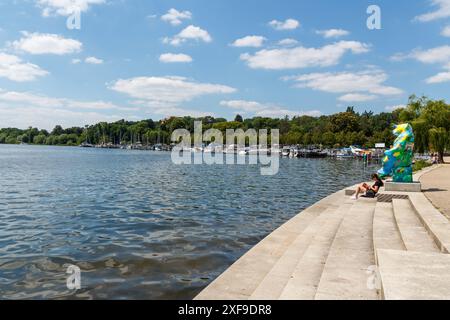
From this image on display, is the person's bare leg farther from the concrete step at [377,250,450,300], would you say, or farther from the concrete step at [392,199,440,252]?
the concrete step at [377,250,450,300]

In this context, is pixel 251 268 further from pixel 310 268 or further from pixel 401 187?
pixel 401 187

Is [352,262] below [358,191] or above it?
below

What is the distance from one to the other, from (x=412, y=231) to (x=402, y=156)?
11.1 metres

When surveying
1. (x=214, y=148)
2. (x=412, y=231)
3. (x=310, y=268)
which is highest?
(x=214, y=148)

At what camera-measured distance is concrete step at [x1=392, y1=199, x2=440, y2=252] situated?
883cm

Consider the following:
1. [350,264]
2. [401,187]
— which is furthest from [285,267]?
[401,187]

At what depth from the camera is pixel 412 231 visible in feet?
34.4

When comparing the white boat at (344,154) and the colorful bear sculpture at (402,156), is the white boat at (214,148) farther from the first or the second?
the colorful bear sculpture at (402,156)

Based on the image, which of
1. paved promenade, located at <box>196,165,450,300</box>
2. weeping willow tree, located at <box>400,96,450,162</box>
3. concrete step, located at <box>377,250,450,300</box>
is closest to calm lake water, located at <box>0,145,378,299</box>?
paved promenade, located at <box>196,165,450,300</box>

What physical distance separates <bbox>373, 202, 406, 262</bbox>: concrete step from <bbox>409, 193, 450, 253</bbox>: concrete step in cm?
78

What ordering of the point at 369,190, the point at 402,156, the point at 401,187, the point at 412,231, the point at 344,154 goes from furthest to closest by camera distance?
the point at 344,154 < the point at 402,156 < the point at 401,187 < the point at 369,190 < the point at 412,231

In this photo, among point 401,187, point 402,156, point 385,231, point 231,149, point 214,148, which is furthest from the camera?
point 214,148

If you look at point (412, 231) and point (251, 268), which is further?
point (412, 231)

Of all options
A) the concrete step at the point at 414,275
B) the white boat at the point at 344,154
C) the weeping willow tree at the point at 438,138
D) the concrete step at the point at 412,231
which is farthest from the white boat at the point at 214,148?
the concrete step at the point at 414,275
